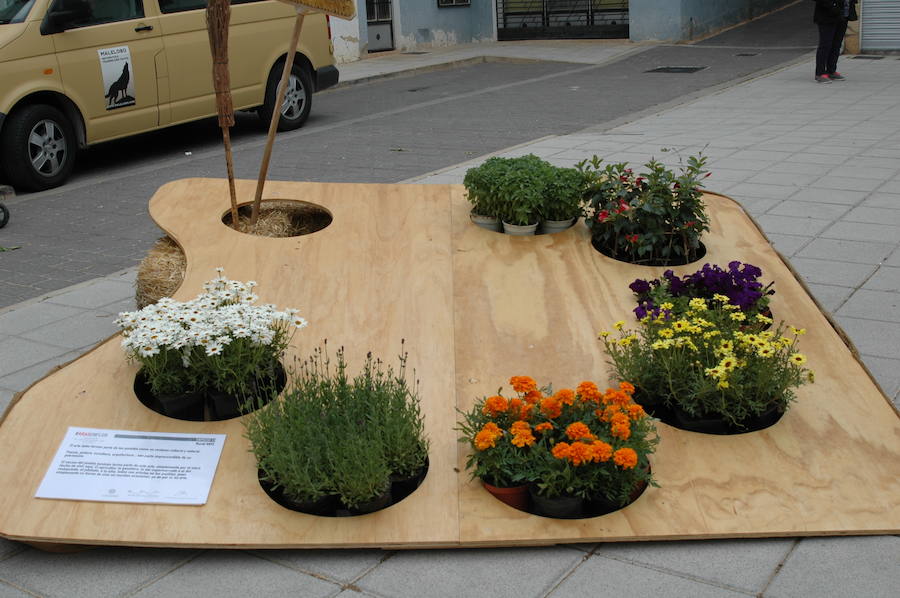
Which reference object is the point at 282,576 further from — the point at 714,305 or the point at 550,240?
the point at 550,240

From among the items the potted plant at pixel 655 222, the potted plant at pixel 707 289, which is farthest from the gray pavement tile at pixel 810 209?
the potted plant at pixel 707 289

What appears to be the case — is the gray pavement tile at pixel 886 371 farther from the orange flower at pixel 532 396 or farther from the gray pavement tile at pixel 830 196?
the gray pavement tile at pixel 830 196

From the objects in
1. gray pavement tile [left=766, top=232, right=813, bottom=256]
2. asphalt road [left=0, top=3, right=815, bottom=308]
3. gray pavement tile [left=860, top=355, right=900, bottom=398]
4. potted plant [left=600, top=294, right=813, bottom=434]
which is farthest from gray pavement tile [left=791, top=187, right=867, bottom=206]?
potted plant [left=600, top=294, right=813, bottom=434]

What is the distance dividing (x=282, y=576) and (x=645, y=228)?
9.60ft

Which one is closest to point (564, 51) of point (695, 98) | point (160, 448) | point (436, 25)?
point (436, 25)

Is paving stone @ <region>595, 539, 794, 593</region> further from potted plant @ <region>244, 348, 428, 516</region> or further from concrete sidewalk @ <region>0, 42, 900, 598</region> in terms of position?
potted plant @ <region>244, 348, 428, 516</region>

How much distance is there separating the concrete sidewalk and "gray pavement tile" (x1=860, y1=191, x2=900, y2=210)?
3cm

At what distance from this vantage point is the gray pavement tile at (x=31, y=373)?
193 inches

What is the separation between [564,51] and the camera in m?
20.2

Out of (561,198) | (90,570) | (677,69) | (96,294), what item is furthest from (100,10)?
(677,69)

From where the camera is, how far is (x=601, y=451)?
3275 millimetres

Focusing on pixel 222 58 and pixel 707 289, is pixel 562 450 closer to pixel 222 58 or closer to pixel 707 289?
pixel 707 289

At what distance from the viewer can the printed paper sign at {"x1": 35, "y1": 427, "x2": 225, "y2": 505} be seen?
3527 mm

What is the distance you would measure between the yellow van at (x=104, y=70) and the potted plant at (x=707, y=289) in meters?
6.81
